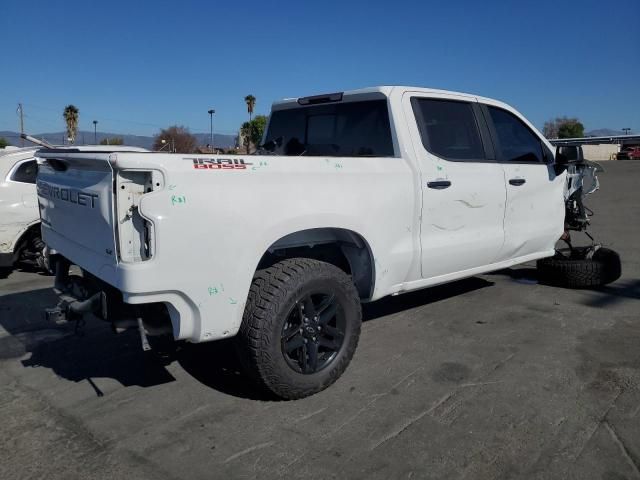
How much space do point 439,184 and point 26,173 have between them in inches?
224

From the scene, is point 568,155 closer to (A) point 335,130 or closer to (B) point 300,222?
(A) point 335,130

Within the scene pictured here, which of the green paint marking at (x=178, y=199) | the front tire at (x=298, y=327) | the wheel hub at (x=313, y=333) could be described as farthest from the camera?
the wheel hub at (x=313, y=333)

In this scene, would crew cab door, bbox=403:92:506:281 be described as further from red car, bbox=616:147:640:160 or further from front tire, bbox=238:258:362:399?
red car, bbox=616:147:640:160

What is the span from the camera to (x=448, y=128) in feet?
15.1

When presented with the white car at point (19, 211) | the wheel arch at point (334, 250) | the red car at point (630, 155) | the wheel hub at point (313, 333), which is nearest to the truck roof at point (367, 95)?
the wheel arch at point (334, 250)

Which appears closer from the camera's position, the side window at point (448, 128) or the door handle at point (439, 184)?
the door handle at point (439, 184)

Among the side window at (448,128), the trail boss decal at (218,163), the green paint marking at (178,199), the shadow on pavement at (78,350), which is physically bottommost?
the shadow on pavement at (78,350)

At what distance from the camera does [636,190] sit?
1875cm

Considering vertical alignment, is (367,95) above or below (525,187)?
above

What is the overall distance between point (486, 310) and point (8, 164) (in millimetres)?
6148

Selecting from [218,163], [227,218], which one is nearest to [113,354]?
[227,218]

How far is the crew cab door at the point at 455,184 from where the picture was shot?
4.27 metres

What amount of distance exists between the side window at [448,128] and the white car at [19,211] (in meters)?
5.11

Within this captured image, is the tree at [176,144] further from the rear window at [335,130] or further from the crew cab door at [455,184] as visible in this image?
the crew cab door at [455,184]
